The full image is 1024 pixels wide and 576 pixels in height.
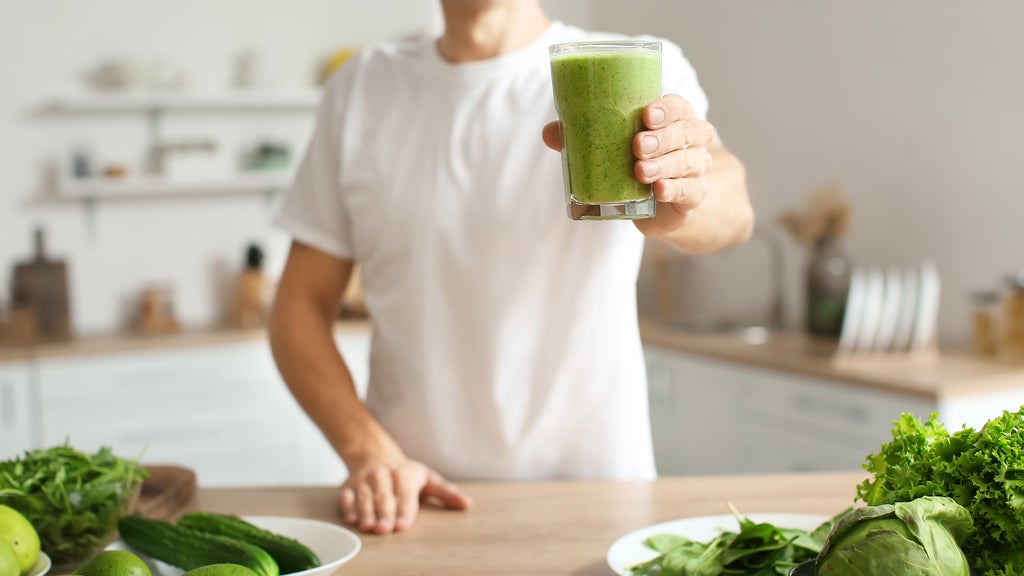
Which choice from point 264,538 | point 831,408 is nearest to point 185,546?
point 264,538

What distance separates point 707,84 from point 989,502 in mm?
3571

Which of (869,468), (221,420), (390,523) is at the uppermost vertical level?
(869,468)

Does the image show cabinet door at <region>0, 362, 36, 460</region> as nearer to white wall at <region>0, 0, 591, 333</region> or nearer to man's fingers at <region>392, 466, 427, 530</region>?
white wall at <region>0, 0, 591, 333</region>

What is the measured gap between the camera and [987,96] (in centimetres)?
309

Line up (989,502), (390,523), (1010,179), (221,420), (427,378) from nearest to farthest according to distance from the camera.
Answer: (989,502)
(390,523)
(427,378)
(1010,179)
(221,420)

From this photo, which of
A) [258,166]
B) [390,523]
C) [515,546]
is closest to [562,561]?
[515,546]

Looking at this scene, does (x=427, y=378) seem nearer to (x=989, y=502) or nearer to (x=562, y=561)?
A: (x=562, y=561)

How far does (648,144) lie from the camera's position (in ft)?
3.33

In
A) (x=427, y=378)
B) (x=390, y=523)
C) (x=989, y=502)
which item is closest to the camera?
(x=989, y=502)

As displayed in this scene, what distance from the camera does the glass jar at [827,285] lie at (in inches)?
131

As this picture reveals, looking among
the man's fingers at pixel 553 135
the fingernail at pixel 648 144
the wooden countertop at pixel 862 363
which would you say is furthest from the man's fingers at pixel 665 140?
the wooden countertop at pixel 862 363

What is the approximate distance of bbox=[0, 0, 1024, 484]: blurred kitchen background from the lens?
120 inches

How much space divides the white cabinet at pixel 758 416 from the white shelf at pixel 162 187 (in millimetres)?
1629

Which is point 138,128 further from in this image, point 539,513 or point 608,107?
point 608,107
